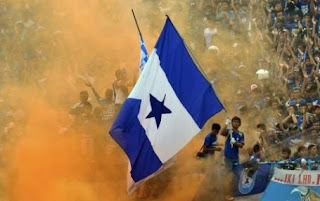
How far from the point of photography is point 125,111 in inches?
334

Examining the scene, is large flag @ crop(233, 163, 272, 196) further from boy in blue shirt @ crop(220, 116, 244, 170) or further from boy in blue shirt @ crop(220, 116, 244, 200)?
boy in blue shirt @ crop(220, 116, 244, 170)

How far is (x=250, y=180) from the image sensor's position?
8.91 metres

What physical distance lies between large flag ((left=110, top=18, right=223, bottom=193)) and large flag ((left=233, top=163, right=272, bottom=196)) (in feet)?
2.82

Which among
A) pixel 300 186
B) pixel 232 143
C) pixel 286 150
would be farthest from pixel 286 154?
pixel 232 143

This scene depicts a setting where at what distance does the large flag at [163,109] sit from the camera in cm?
845

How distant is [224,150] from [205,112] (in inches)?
39.2

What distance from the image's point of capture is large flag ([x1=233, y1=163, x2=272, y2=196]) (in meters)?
8.84

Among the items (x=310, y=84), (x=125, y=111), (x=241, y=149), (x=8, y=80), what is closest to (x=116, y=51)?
(x=8, y=80)

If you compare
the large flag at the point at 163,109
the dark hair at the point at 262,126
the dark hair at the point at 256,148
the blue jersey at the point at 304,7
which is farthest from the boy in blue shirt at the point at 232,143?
the blue jersey at the point at 304,7

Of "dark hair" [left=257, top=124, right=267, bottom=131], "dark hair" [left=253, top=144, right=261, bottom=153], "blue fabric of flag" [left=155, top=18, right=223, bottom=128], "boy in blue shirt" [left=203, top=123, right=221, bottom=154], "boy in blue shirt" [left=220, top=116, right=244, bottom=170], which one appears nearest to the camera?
"blue fabric of flag" [left=155, top=18, right=223, bottom=128]

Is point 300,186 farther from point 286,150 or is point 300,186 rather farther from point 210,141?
point 210,141

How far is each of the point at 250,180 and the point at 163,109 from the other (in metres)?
1.39

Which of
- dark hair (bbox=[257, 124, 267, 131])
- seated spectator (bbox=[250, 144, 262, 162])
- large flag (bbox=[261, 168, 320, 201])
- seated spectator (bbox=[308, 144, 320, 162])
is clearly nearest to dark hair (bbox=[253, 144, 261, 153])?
seated spectator (bbox=[250, 144, 262, 162])

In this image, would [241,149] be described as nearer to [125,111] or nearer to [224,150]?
[224,150]
